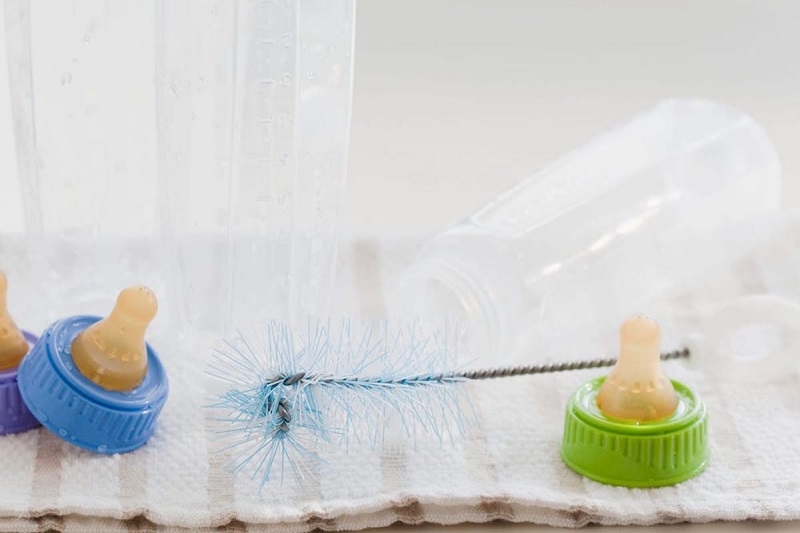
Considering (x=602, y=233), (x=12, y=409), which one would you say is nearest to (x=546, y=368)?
(x=602, y=233)

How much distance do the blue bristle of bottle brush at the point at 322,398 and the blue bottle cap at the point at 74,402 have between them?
5 cm

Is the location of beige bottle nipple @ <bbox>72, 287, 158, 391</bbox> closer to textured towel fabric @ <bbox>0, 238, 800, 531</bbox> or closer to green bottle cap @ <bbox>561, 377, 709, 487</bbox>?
textured towel fabric @ <bbox>0, 238, 800, 531</bbox>

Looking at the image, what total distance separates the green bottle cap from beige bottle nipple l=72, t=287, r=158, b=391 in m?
0.28

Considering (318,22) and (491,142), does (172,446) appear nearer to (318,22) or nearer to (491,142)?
(318,22)

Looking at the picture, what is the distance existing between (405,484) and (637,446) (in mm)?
145

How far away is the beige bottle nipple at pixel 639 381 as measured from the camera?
88 cm

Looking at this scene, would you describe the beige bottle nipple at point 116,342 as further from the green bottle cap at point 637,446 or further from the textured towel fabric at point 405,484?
the green bottle cap at point 637,446

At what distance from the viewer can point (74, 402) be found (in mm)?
875

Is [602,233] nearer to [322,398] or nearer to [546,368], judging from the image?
[546,368]

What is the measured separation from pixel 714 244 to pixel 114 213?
1.65ft

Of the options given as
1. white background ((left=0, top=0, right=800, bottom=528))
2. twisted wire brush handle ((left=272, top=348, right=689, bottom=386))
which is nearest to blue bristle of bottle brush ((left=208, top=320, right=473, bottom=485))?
twisted wire brush handle ((left=272, top=348, right=689, bottom=386))

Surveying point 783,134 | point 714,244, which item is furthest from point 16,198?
point 783,134

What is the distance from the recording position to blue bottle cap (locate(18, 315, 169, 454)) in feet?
2.87

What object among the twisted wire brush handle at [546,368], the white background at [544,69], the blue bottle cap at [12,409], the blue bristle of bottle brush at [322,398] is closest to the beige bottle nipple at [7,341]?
the blue bottle cap at [12,409]
